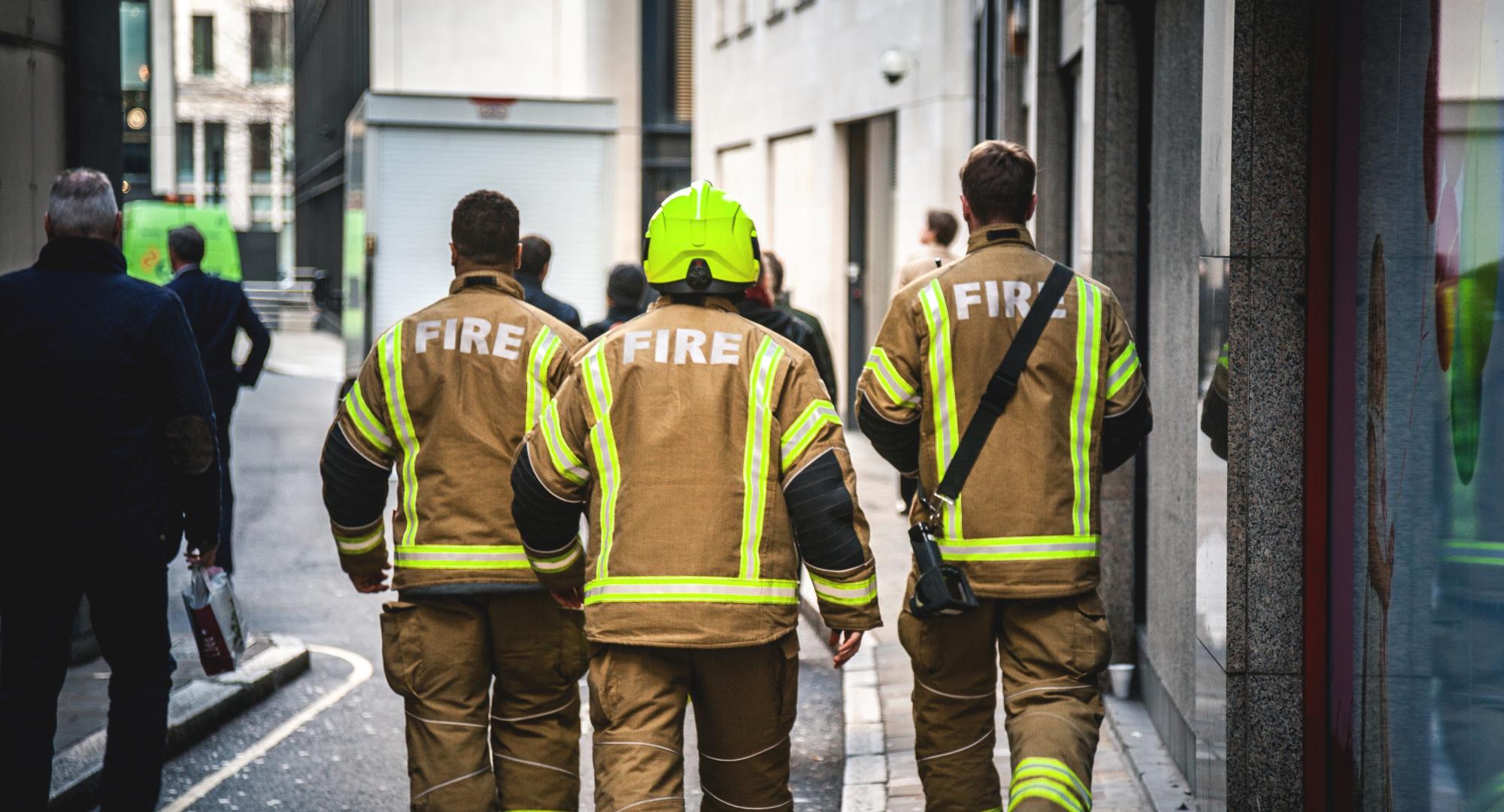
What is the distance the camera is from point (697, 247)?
4398 millimetres

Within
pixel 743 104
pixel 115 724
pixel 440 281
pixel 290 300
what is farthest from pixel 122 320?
pixel 290 300

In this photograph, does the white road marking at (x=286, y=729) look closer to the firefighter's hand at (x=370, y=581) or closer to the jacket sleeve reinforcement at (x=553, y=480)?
the firefighter's hand at (x=370, y=581)

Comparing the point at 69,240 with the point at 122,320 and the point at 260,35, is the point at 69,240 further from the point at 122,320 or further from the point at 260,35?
the point at 260,35

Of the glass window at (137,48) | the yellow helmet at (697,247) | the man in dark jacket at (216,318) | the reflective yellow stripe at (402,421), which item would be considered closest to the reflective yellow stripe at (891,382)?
the yellow helmet at (697,247)

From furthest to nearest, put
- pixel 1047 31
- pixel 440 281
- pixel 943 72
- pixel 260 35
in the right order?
pixel 260 35 → pixel 943 72 → pixel 440 281 → pixel 1047 31

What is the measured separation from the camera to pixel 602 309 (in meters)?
16.1

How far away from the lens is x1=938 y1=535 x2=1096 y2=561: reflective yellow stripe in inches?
188

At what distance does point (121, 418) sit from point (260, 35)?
272ft

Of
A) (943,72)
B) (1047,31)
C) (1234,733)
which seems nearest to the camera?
(1234,733)

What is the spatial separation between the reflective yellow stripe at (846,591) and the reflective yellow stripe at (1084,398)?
753 millimetres

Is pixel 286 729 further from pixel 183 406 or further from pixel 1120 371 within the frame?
pixel 1120 371

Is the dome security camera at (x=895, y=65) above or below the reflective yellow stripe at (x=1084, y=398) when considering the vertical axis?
above

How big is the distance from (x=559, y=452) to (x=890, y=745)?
9.29 ft

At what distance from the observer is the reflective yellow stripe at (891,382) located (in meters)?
4.90
